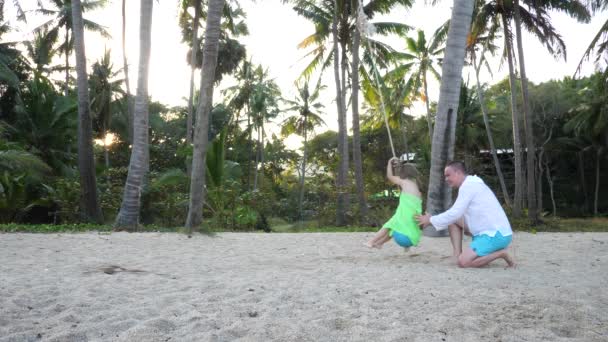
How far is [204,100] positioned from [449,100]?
183 inches

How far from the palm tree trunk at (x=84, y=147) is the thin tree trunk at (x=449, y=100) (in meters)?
8.44

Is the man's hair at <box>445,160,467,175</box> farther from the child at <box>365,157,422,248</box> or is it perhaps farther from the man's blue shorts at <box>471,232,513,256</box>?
the man's blue shorts at <box>471,232,513,256</box>

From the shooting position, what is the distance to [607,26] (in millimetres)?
14125

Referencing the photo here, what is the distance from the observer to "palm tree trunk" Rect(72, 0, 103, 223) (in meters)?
12.9

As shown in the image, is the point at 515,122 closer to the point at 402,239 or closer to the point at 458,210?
the point at 402,239

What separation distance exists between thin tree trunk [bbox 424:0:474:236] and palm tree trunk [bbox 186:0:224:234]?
14.5 ft

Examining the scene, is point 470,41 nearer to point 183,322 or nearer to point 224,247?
point 224,247

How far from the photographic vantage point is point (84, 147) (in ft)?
43.1

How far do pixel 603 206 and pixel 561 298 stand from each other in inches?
1210

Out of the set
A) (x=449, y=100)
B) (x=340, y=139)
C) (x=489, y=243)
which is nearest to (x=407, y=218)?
(x=489, y=243)

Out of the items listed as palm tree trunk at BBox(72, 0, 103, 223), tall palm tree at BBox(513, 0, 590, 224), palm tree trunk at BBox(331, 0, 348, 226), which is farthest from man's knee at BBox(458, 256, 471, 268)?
tall palm tree at BBox(513, 0, 590, 224)

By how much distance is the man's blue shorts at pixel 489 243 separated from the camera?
17.1ft

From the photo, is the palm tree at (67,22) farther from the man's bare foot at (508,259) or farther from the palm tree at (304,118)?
the man's bare foot at (508,259)

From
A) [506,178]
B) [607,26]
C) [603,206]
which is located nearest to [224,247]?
[607,26]
